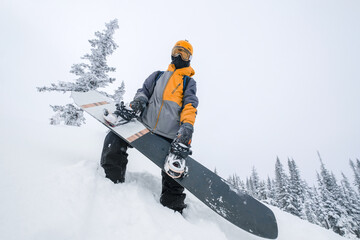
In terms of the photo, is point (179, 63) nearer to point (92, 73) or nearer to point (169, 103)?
point (169, 103)

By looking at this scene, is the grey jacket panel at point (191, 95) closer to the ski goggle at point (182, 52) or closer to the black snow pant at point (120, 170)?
the ski goggle at point (182, 52)

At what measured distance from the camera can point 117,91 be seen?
1727 centimetres

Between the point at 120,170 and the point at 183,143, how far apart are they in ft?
3.25

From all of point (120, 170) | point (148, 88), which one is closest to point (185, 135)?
point (120, 170)

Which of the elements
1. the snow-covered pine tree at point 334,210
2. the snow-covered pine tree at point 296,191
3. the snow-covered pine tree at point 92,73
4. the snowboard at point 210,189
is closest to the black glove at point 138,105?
the snowboard at point 210,189

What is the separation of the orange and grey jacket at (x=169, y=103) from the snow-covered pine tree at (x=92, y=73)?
9457 millimetres

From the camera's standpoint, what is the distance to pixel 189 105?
2.79 metres

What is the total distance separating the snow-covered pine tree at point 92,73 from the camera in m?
10.7

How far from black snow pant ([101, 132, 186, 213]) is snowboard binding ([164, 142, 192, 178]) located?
348 mm

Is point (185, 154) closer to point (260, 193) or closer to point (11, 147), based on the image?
point (11, 147)

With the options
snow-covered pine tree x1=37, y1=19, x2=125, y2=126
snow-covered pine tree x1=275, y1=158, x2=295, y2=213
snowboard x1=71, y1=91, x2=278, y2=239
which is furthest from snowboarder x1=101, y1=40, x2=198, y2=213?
snow-covered pine tree x1=275, y1=158, x2=295, y2=213

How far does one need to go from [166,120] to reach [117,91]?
52.8 ft

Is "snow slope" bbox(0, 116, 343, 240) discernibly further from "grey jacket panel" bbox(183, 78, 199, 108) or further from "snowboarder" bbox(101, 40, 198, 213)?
"grey jacket panel" bbox(183, 78, 199, 108)

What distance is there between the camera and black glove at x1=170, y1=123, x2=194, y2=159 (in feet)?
7.71
